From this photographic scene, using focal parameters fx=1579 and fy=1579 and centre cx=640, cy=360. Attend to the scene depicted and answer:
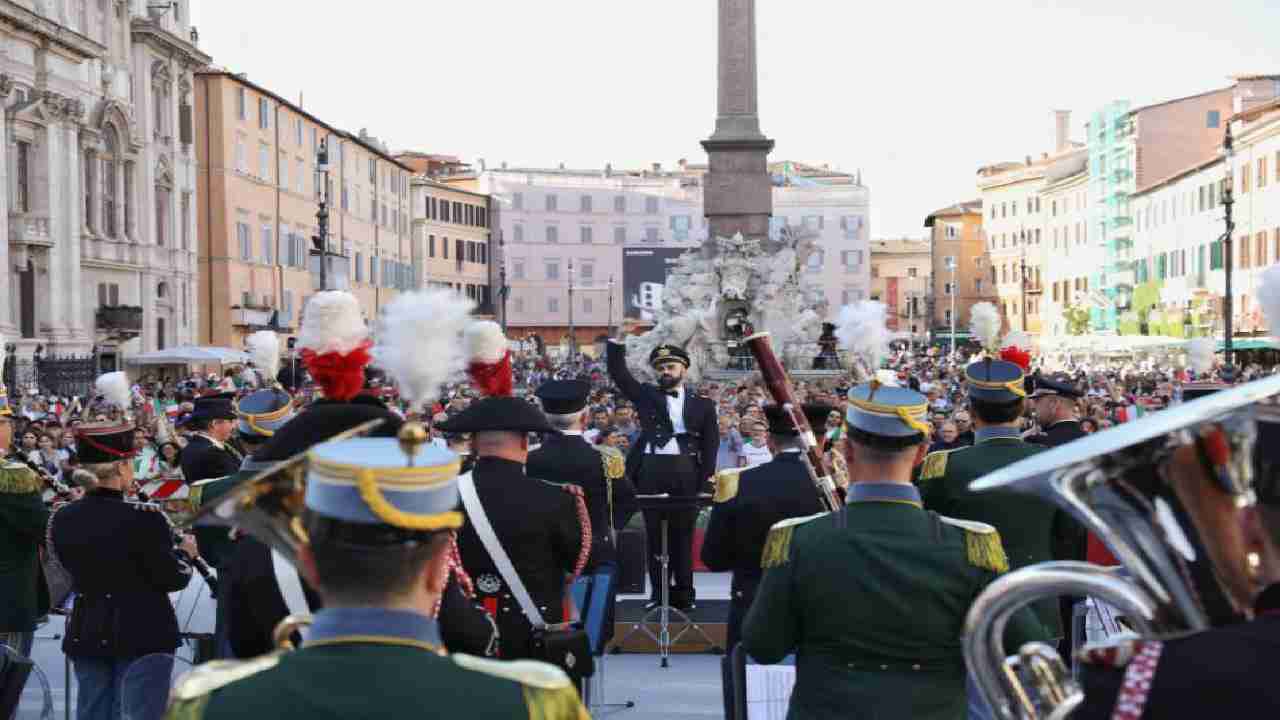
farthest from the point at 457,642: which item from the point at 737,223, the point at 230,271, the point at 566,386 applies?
the point at 230,271

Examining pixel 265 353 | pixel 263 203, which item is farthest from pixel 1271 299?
pixel 263 203

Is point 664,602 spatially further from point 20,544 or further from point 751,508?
point 20,544

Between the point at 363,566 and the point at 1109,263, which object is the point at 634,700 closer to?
the point at 363,566

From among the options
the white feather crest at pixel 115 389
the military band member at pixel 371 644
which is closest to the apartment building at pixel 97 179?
the white feather crest at pixel 115 389

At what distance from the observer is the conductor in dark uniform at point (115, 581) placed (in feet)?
20.5

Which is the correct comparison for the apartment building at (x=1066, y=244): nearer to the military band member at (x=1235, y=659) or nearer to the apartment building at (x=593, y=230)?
the apartment building at (x=593, y=230)

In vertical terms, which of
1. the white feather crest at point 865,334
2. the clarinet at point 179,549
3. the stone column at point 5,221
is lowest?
the clarinet at point 179,549

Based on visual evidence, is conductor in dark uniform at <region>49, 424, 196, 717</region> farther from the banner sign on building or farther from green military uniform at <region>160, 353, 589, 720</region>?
the banner sign on building

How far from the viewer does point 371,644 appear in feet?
8.50

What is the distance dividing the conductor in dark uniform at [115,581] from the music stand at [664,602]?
157 inches

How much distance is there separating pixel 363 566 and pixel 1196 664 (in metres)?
1.30

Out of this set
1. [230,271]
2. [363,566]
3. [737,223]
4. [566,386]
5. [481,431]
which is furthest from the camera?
[230,271]

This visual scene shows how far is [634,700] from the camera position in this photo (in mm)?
8922

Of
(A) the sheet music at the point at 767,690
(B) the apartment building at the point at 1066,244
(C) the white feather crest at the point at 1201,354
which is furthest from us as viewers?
(B) the apartment building at the point at 1066,244
